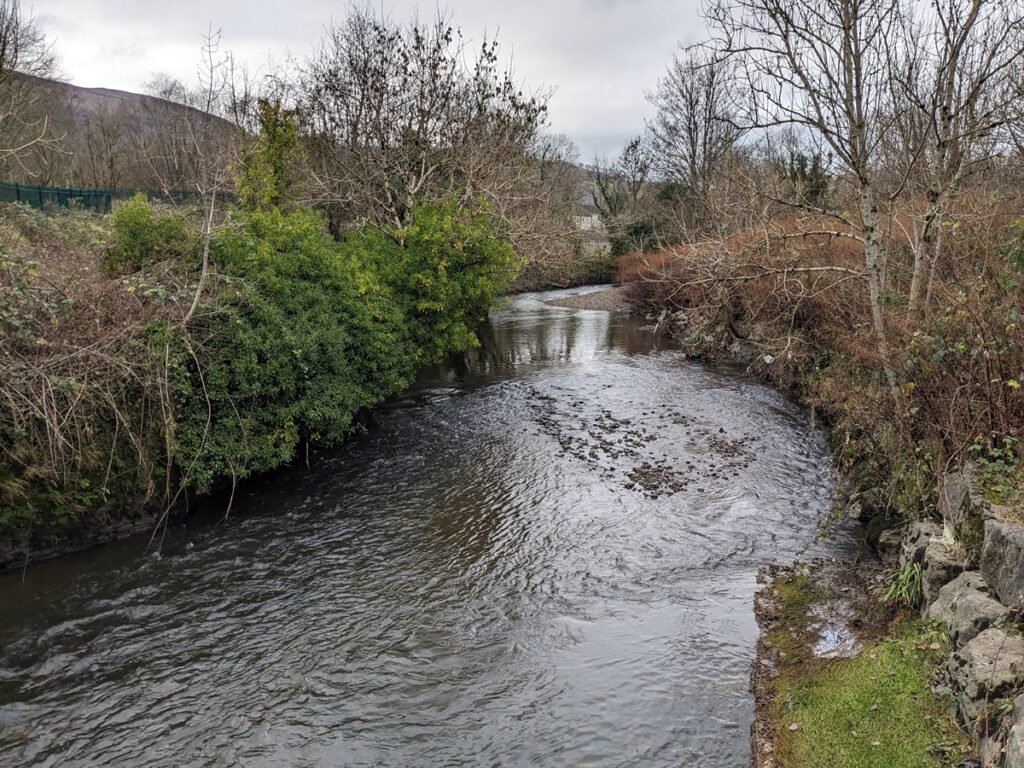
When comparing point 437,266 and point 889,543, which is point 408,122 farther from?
point 889,543

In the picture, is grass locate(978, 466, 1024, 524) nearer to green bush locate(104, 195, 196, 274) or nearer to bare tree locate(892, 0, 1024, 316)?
bare tree locate(892, 0, 1024, 316)

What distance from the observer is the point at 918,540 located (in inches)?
269

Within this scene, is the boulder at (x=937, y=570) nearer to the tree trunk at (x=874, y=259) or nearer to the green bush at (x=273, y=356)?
the tree trunk at (x=874, y=259)

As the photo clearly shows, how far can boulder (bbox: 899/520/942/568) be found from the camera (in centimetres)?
665

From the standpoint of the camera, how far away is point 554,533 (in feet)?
30.9

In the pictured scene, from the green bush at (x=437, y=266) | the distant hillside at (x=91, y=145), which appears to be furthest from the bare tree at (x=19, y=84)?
the green bush at (x=437, y=266)

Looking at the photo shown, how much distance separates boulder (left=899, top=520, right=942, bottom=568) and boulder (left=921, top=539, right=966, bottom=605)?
260 mm

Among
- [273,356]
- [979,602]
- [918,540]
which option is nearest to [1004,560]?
[979,602]

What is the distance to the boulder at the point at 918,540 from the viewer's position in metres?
6.65

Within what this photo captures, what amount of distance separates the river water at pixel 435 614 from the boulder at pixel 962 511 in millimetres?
2260

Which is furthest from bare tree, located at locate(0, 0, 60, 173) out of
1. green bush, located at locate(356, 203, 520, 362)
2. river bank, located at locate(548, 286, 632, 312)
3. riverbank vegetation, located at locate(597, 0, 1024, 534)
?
river bank, located at locate(548, 286, 632, 312)

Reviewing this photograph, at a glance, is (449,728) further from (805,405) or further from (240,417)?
(805,405)

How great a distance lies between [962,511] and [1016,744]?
9.69 ft

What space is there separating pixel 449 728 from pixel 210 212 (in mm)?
9074
